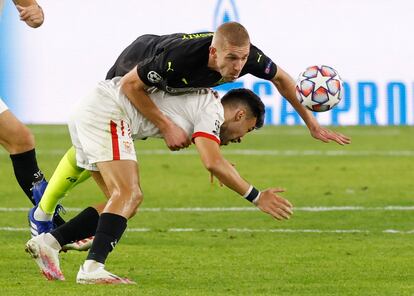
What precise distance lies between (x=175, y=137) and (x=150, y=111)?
0.85ft

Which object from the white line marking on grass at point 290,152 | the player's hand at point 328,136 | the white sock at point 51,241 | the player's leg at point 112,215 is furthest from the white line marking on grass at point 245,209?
the white line marking on grass at point 290,152

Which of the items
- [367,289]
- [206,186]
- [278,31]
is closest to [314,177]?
[206,186]

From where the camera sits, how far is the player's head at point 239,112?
9773mm

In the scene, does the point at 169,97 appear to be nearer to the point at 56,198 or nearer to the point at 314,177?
the point at 56,198

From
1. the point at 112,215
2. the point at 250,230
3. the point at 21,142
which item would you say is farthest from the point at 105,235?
the point at 250,230

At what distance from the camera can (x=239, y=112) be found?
9.76 meters

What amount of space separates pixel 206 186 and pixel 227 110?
20.4 feet

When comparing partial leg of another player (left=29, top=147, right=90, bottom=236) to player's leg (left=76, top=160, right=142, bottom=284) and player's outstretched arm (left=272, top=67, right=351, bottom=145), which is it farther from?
player's outstretched arm (left=272, top=67, right=351, bottom=145)

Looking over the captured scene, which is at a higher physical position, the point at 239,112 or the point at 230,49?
the point at 230,49

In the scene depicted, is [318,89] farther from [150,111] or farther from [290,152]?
[290,152]

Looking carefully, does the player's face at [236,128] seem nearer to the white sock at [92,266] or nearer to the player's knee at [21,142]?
the white sock at [92,266]

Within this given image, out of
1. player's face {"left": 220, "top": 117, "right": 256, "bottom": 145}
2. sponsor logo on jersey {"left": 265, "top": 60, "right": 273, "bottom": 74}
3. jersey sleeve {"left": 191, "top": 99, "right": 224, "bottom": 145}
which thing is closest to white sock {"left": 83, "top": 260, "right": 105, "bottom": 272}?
jersey sleeve {"left": 191, "top": 99, "right": 224, "bottom": 145}

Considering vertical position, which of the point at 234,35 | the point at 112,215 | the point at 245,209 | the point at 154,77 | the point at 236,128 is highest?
the point at 234,35

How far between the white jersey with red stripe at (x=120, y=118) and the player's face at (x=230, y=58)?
340 mm
